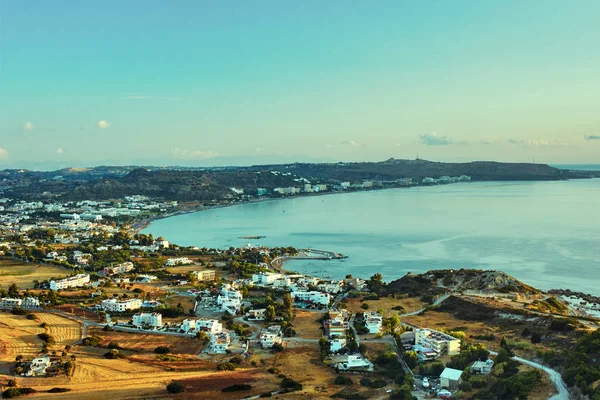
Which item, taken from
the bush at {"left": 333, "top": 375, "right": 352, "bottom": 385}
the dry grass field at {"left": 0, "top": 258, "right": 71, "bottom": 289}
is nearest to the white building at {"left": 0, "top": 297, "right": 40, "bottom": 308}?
the dry grass field at {"left": 0, "top": 258, "right": 71, "bottom": 289}

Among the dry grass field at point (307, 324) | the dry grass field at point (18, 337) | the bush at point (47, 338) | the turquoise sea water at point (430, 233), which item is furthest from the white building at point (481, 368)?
the turquoise sea water at point (430, 233)

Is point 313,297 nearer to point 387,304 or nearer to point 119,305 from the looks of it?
point 387,304

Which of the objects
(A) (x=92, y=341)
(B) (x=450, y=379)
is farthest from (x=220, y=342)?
(B) (x=450, y=379)

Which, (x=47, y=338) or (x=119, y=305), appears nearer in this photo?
(x=47, y=338)

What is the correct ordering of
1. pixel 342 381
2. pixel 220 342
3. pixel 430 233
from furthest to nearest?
pixel 430 233, pixel 220 342, pixel 342 381

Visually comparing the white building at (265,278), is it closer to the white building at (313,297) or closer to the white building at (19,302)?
the white building at (313,297)

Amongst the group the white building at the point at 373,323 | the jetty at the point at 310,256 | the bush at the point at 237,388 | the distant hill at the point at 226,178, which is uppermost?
the distant hill at the point at 226,178
